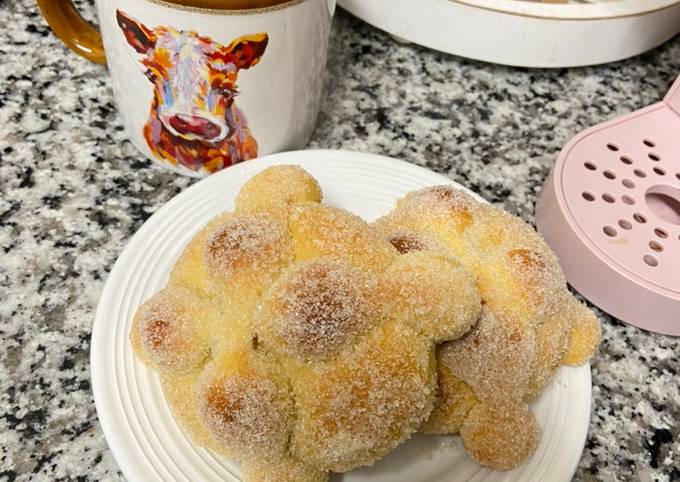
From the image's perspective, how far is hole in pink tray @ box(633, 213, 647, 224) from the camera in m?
0.57

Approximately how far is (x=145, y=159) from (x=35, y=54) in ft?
0.63

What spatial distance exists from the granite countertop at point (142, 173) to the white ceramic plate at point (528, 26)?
59mm

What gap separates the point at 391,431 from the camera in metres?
0.37

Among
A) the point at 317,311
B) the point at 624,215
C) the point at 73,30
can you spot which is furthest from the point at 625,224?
the point at 73,30

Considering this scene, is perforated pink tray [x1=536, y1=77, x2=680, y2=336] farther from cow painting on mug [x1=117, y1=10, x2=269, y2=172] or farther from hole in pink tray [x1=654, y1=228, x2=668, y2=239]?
cow painting on mug [x1=117, y1=10, x2=269, y2=172]

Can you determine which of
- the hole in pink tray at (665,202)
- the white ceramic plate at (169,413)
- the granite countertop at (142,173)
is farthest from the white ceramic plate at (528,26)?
the white ceramic plate at (169,413)

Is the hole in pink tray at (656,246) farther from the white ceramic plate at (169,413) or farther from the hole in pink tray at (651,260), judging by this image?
the white ceramic plate at (169,413)

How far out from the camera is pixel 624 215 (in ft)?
1.86

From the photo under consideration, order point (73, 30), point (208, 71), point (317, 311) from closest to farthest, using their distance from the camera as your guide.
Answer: point (317, 311) < point (208, 71) < point (73, 30)

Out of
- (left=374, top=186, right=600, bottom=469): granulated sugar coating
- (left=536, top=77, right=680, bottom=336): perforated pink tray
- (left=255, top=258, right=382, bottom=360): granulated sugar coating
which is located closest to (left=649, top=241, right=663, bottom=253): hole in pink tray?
(left=536, top=77, right=680, bottom=336): perforated pink tray

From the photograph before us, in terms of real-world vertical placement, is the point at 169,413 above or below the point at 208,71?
below

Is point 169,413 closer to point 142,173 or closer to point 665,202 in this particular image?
point 142,173

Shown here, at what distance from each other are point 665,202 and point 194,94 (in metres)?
0.42

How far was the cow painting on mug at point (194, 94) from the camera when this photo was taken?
0.47 meters
